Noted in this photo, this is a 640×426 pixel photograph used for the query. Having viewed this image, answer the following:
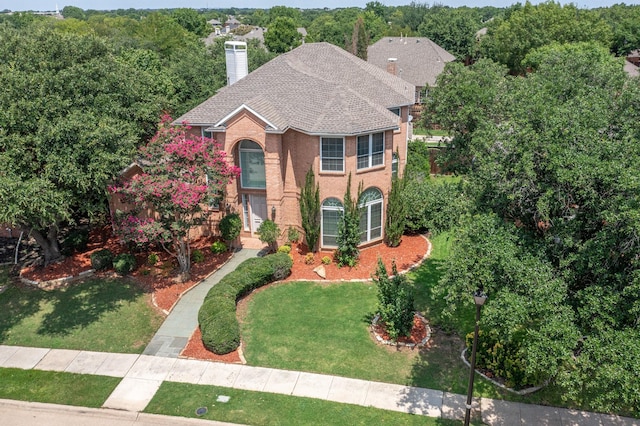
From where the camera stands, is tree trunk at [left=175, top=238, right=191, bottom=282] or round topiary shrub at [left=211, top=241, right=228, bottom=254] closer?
tree trunk at [left=175, top=238, right=191, bottom=282]

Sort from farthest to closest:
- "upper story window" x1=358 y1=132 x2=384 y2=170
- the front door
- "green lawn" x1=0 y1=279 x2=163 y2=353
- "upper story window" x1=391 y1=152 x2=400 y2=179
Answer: "upper story window" x1=391 y1=152 x2=400 y2=179 → the front door → "upper story window" x1=358 y1=132 x2=384 y2=170 → "green lawn" x1=0 y1=279 x2=163 y2=353

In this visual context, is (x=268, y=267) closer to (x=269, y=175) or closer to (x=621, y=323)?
(x=269, y=175)

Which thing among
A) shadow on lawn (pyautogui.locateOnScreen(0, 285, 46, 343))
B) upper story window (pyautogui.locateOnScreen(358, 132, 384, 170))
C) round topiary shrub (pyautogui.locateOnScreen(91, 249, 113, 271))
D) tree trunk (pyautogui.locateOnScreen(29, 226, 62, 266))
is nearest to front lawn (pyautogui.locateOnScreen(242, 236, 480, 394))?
upper story window (pyautogui.locateOnScreen(358, 132, 384, 170))

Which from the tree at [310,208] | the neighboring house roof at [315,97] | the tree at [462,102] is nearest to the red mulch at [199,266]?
the tree at [310,208]

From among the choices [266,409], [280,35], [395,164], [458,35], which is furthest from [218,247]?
[280,35]

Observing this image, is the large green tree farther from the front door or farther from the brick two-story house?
the front door

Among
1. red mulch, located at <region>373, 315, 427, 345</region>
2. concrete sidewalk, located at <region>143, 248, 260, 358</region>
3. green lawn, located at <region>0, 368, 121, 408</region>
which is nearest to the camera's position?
green lawn, located at <region>0, 368, 121, 408</region>
